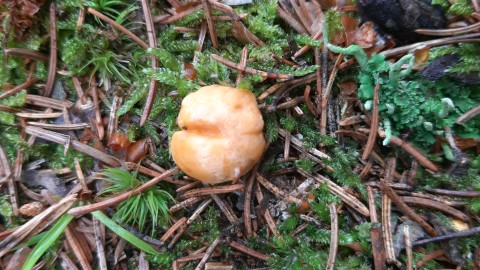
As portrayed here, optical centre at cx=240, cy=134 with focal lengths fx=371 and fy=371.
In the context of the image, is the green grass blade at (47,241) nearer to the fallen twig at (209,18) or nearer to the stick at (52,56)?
the stick at (52,56)

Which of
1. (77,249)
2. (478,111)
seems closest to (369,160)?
(478,111)

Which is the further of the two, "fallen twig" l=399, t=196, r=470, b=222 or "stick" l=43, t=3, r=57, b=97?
"stick" l=43, t=3, r=57, b=97

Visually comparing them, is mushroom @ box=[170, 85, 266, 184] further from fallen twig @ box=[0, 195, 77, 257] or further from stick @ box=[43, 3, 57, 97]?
stick @ box=[43, 3, 57, 97]

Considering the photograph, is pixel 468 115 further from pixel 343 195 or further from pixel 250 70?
pixel 250 70

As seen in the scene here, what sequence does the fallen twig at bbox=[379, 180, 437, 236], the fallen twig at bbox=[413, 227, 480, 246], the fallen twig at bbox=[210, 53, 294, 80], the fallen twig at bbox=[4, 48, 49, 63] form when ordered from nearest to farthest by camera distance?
the fallen twig at bbox=[413, 227, 480, 246], the fallen twig at bbox=[379, 180, 437, 236], the fallen twig at bbox=[210, 53, 294, 80], the fallen twig at bbox=[4, 48, 49, 63]

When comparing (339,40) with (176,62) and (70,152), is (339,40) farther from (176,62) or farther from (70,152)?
(70,152)

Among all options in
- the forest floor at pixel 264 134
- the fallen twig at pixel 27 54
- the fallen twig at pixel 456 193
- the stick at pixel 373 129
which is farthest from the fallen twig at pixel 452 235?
the fallen twig at pixel 27 54

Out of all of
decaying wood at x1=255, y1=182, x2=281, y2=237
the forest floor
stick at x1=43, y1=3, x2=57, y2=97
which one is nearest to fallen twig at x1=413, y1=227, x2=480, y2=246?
the forest floor
